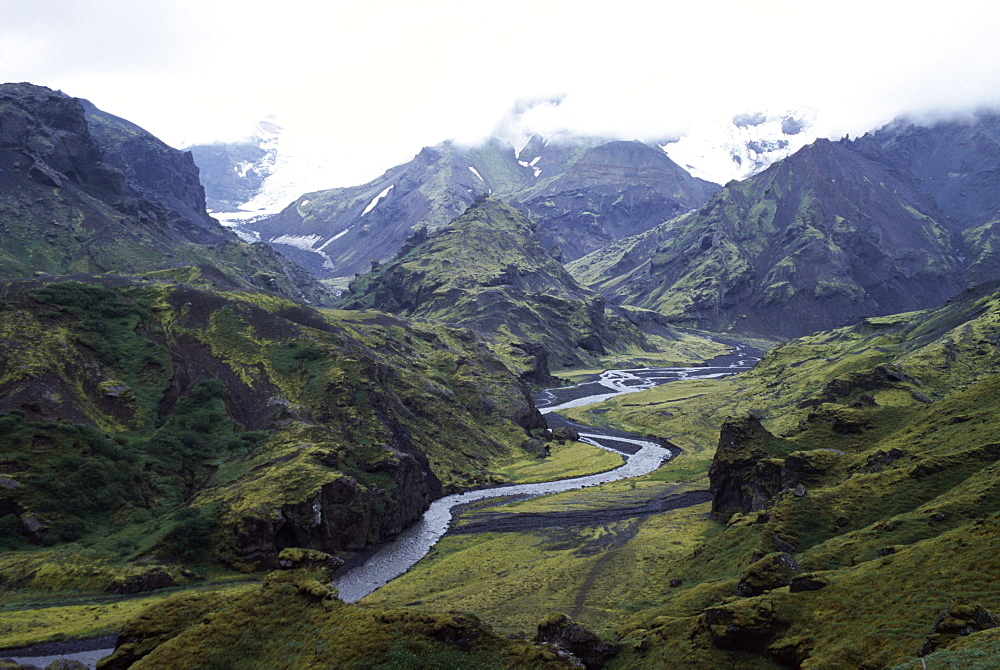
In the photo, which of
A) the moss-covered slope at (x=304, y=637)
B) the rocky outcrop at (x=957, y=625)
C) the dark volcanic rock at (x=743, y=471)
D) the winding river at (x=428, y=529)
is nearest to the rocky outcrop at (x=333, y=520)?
the winding river at (x=428, y=529)

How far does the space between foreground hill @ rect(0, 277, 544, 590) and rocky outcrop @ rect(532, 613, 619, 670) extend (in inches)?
2141

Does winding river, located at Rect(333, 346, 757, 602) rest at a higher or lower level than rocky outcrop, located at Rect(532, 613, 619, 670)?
lower

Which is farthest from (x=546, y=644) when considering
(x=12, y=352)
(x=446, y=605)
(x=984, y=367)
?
(x=984, y=367)

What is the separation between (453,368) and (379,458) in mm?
86632

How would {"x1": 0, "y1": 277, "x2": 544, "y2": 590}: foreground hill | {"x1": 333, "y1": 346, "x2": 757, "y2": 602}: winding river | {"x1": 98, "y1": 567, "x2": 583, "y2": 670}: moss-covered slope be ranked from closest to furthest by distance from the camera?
{"x1": 98, "y1": 567, "x2": 583, "y2": 670}: moss-covered slope < {"x1": 0, "y1": 277, "x2": 544, "y2": 590}: foreground hill < {"x1": 333, "y1": 346, "x2": 757, "y2": 602}: winding river

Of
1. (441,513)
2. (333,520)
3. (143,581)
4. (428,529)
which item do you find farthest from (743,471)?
(143,581)

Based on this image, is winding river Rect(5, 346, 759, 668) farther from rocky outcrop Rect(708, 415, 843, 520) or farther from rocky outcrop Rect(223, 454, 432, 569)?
rocky outcrop Rect(708, 415, 843, 520)

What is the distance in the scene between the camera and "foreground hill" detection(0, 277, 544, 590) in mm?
81438

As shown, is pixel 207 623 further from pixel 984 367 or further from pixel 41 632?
pixel 984 367

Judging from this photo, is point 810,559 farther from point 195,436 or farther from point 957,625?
point 195,436

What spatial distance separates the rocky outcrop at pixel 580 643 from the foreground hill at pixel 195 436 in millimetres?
54373

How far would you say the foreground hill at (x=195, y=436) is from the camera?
81.4 metres

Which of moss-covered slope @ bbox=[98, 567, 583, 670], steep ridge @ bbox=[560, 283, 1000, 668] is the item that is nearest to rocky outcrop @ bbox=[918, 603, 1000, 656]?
steep ridge @ bbox=[560, 283, 1000, 668]

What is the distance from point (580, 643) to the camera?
140 feet
